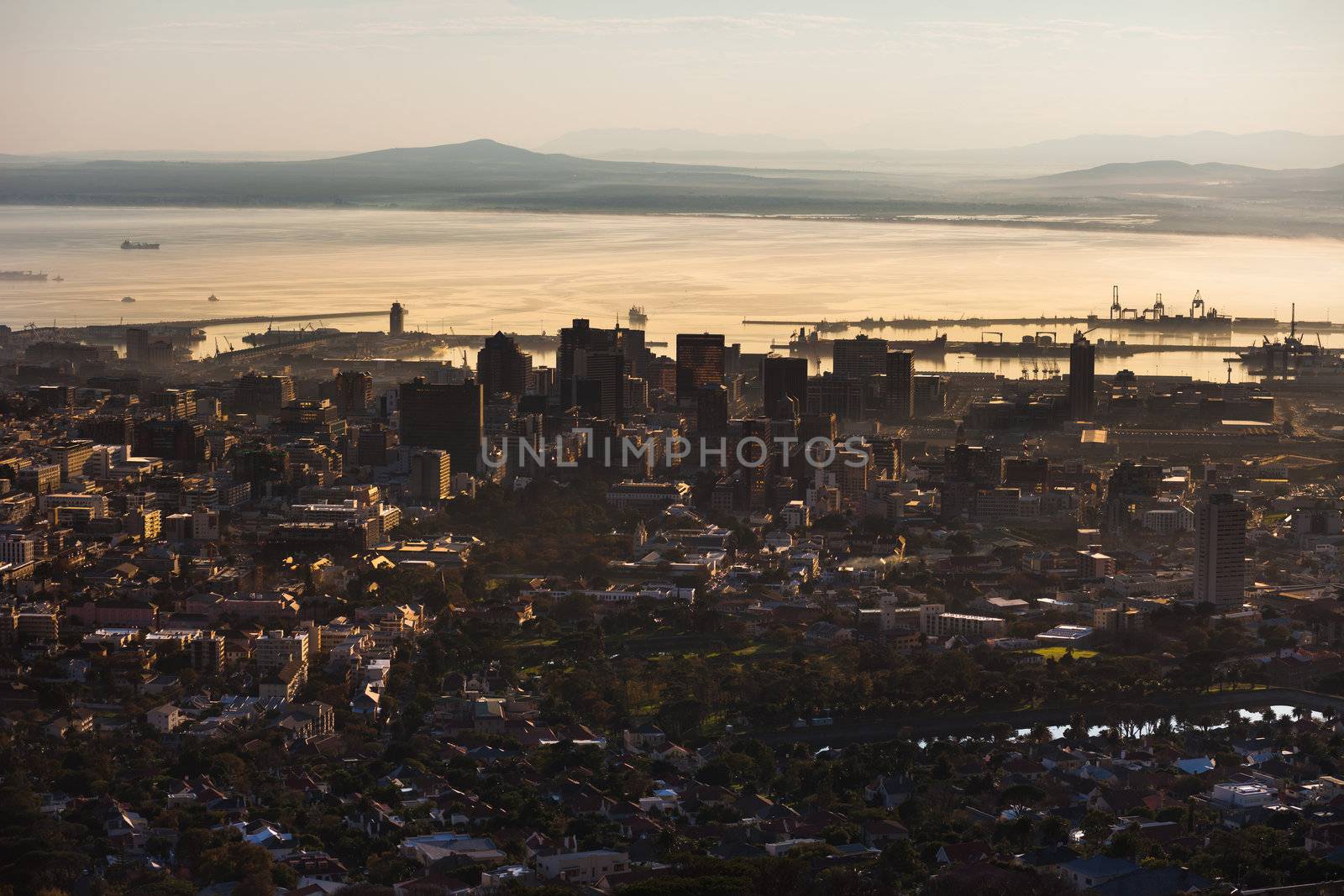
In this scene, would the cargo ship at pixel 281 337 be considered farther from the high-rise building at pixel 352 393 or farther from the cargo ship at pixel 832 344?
the high-rise building at pixel 352 393

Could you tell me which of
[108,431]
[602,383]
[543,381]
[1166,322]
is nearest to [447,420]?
[602,383]

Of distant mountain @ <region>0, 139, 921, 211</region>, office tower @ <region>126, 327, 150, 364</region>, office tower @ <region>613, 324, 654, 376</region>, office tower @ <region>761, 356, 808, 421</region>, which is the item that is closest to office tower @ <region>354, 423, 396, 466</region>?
office tower @ <region>761, 356, 808, 421</region>

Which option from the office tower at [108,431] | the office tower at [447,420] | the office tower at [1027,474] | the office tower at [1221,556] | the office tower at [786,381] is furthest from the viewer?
the office tower at [786,381]

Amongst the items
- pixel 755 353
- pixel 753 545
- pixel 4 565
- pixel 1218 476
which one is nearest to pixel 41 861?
pixel 4 565

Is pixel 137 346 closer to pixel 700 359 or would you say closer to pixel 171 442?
pixel 700 359

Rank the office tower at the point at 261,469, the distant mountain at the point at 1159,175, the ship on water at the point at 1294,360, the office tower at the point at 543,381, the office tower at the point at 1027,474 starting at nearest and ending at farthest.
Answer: the office tower at the point at 261,469 < the office tower at the point at 1027,474 < the office tower at the point at 543,381 < the ship on water at the point at 1294,360 < the distant mountain at the point at 1159,175

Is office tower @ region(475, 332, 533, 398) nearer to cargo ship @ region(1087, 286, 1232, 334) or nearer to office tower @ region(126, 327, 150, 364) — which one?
office tower @ region(126, 327, 150, 364)

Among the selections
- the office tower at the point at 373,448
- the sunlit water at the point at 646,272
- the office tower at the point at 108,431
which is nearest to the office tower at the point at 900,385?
the sunlit water at the point at 646,272
